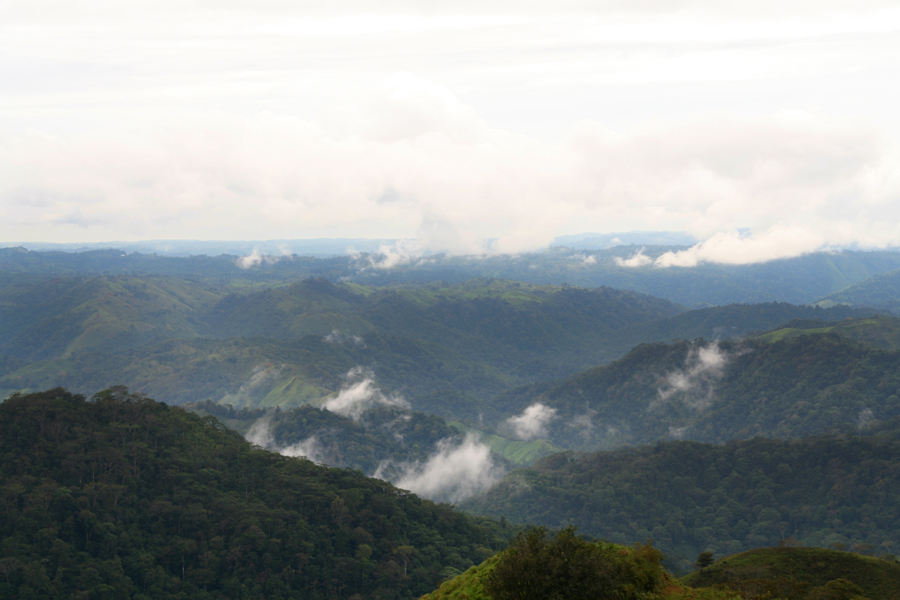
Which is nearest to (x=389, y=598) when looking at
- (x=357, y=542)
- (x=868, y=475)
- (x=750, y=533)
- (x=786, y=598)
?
(x=357, y=542)

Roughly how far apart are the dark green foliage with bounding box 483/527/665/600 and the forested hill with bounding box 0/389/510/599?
241 feet

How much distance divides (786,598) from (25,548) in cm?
9791

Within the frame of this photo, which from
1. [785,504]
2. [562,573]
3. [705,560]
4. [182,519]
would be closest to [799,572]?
[705,560]

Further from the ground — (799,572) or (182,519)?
(799,572)

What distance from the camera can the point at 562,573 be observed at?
35625 millimetres

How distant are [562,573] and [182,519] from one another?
291 feet

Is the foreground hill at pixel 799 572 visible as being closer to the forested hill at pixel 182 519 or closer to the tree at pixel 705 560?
the tree at pixel 705 560

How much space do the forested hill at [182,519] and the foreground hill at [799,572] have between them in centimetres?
6217

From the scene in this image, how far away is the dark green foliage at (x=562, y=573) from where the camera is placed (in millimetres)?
35531

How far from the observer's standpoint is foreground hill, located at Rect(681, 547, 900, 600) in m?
51.9

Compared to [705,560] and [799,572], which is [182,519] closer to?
[705,560]

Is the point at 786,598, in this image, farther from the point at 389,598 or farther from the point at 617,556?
the point at 389,598

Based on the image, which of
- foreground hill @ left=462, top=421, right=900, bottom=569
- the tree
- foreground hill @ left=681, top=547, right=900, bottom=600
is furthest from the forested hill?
foreground hill @ left=462, top=421, right=900, bottom=569

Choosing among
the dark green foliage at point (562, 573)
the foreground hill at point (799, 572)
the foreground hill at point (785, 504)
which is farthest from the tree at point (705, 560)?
the foreground hill at point (785, 504)
